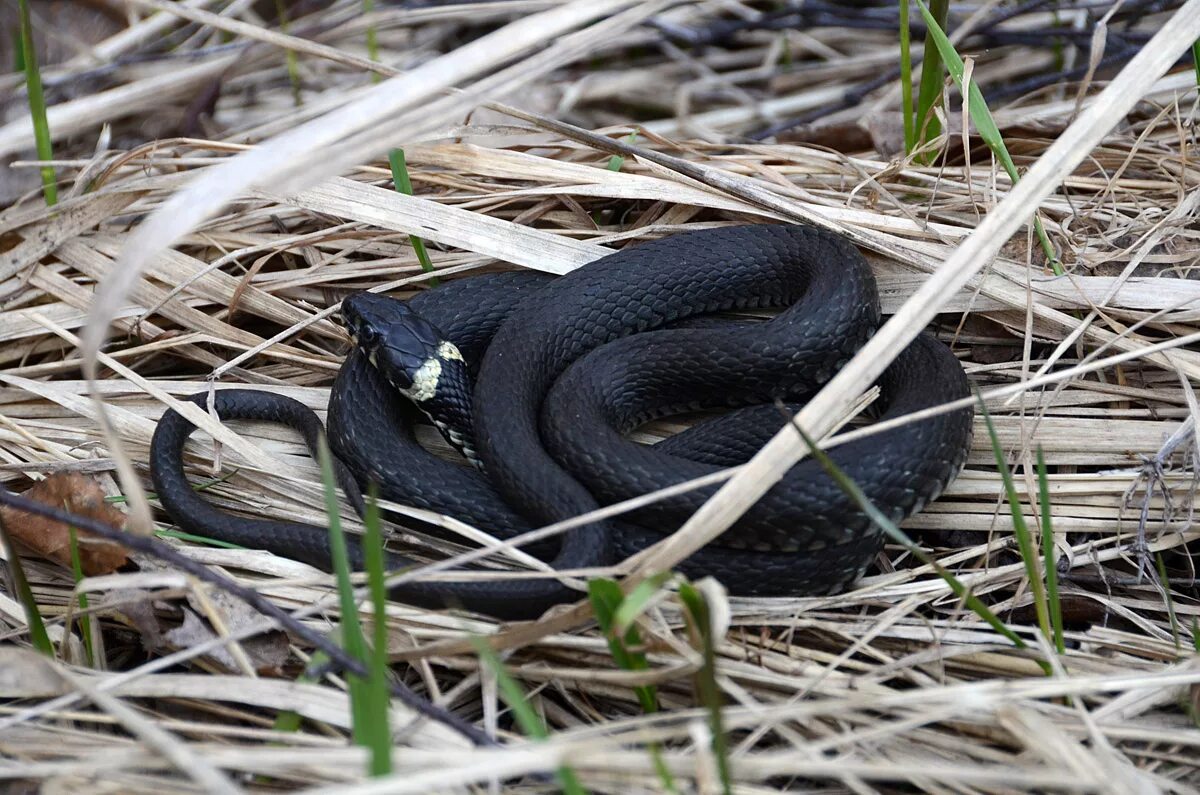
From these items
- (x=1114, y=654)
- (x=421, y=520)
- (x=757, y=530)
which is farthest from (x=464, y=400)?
(x=1114, y=654)

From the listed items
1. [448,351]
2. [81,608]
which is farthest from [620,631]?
[448,351]

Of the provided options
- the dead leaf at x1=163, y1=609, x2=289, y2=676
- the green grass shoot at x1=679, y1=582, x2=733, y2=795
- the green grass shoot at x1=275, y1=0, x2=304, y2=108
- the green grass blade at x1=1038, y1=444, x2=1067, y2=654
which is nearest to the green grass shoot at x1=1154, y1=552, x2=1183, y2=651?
the green grass blade at x1=1038, y1=444, x2=1067, y2=654

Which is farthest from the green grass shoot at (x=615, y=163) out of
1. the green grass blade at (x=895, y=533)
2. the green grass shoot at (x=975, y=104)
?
the green grass blade at (x=895, y=533)

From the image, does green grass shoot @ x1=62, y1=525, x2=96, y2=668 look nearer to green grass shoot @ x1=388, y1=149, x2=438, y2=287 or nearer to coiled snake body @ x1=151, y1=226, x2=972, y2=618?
A: coiled snake body @ x1=151, y1=226, x2=972, y2=618

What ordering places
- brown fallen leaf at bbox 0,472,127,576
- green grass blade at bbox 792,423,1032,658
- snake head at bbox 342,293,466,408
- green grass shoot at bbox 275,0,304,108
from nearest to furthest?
green grass blade at bbox 792,423,1032,658 < brown fallen leaf at bbox 0,472,127,576 < snake head at bbox 342,293,466,408 < green grass shoot at bbox 275,0,304,108

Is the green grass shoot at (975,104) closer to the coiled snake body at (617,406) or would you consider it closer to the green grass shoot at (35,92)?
the coiled snake body at (617,406)
